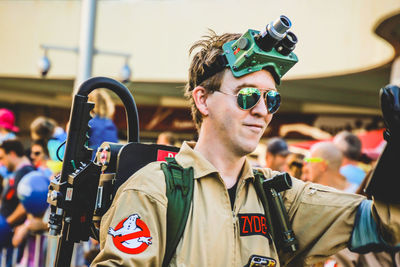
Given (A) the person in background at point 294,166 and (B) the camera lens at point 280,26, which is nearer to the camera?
(B) the camera lens at point 280,26

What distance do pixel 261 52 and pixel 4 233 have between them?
159 inches

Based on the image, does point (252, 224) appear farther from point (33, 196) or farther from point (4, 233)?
point (4, 233)

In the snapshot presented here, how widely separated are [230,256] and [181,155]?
0.48 m

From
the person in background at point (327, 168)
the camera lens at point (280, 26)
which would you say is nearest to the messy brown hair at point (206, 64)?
the camera lens at point (280, 26)

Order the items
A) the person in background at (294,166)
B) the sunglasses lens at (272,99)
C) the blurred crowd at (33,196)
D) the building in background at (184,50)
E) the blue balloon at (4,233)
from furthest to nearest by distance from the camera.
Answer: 1. the building in background at (184,50)
2. the person in background at (294,166)
3. the blue balloon at (4,233)
4. the blurred crowd at (33,196)
5. the sunglasses lens at (272,99)

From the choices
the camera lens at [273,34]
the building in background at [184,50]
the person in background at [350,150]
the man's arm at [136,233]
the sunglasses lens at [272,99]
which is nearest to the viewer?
the man's arm at [136,233]

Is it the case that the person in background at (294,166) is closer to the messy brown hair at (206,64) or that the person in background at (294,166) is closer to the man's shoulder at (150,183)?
the messy brown hair at (206,64)

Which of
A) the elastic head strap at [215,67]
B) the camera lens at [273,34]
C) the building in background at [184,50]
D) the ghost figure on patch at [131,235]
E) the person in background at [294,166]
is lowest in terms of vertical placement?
the ghost figure on patch at [131,235]

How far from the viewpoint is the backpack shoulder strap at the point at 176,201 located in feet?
6.10

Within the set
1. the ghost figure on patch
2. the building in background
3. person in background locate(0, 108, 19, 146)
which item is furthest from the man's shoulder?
the building in background

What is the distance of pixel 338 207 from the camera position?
2.08m

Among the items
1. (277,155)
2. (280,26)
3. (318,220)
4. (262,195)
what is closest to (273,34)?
(280,26)

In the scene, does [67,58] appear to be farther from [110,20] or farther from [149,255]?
[149,255]

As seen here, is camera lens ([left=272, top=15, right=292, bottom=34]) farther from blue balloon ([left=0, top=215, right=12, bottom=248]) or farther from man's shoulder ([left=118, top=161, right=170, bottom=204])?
blue balloon ([left=0, top=215, right=12, bottom=248])
